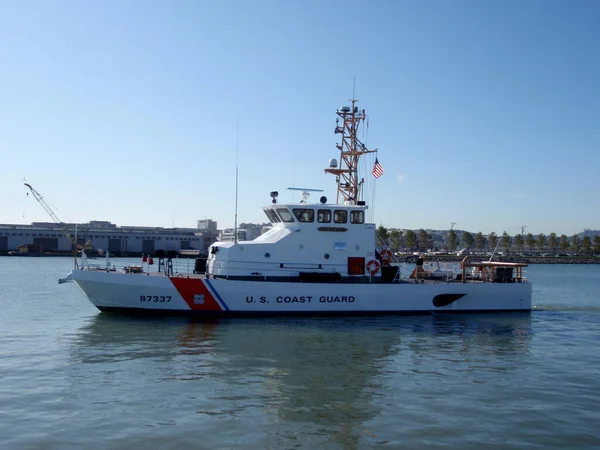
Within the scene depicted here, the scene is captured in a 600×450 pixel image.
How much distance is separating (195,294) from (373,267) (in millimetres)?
6801

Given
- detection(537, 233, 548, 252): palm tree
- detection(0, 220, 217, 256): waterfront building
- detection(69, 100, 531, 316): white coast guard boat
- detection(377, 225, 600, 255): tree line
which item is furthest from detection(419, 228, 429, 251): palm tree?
detection(69, 100, 531, 316): white coast guard boat

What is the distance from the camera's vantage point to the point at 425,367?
41.5 ft

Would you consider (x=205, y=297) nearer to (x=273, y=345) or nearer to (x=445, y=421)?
(x=273, y=345)

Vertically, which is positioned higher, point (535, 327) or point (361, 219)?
point (361, 219)

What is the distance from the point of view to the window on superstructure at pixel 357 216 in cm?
2047

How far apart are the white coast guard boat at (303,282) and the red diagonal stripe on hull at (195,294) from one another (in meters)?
0.03

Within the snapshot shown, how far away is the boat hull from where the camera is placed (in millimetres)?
18547

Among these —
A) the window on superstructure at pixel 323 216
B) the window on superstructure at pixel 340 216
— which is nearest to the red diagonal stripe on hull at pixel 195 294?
the window on superstructure at pixel 323 216

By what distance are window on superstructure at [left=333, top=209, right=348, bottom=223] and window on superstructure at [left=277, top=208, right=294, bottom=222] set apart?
1631mm

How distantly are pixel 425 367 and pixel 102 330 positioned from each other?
32.5 feet

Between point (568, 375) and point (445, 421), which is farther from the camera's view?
point (568, 375)

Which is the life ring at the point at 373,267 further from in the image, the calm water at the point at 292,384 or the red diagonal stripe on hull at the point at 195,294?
the red diagonal stripe on hull at the point at 195,294

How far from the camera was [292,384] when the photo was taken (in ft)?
35.8

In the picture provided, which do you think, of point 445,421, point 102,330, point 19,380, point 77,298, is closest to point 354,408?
point 445,421
